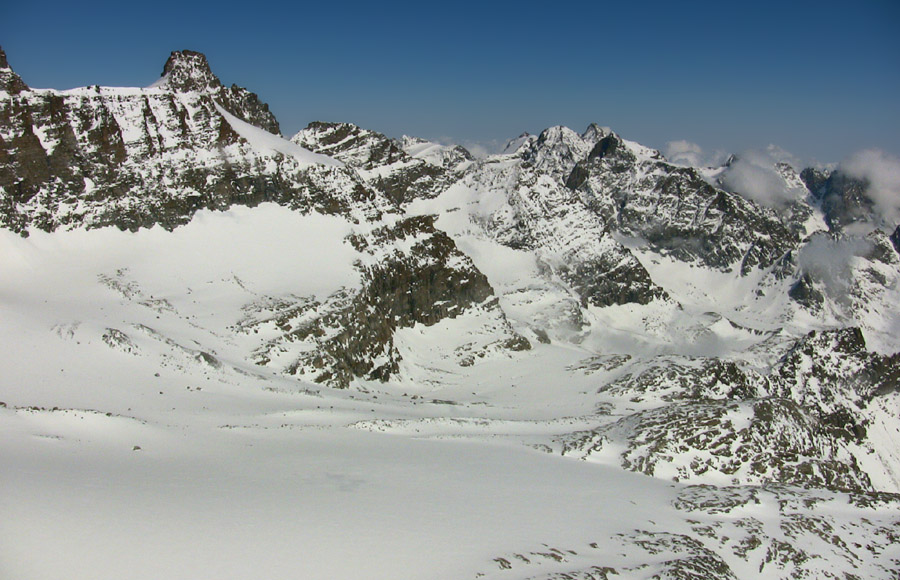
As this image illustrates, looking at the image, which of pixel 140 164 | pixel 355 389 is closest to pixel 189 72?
pixel 140 164

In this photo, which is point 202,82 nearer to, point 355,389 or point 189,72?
point 189,72

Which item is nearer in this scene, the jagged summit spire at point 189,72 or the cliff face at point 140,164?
the cliff face at point 140,164

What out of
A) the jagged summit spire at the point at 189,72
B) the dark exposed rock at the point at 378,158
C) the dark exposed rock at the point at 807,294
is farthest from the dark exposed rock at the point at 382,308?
the dark exposed rock at the point at 807,294

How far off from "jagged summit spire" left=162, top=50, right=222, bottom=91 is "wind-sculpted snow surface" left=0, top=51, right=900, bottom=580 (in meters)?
0.80

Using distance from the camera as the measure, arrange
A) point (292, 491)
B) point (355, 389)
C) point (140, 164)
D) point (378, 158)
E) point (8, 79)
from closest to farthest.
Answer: point (292, 491)
point (355, 389)
point (8, 79)
point (140, 164)
point (378, 158)

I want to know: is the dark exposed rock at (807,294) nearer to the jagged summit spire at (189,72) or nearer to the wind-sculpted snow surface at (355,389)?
the wind-sculpted snow surface at (355,389)

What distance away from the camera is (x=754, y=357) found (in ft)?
365

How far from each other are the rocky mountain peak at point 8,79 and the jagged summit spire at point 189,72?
115 feet

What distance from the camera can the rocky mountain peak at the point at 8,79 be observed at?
255ft

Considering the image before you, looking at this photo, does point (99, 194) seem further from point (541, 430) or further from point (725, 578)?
point (725, 578)

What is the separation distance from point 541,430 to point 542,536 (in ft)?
95.7

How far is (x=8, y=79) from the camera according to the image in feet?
256

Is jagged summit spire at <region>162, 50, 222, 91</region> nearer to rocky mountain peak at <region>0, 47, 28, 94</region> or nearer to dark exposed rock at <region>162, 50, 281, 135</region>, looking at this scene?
dark exposed rock at <region>162, 50, 281, 135</region>

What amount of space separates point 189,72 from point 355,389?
77.2 m
